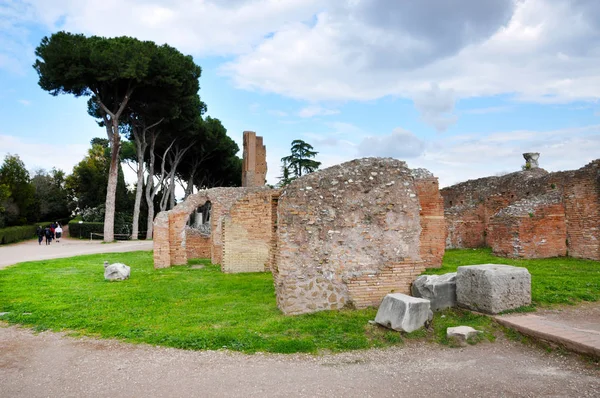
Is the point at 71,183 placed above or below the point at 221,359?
above

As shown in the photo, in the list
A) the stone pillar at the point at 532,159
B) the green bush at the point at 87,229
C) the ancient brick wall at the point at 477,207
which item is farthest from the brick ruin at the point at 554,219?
the green bush at the point at 87,229

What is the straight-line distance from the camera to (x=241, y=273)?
12.6 metres

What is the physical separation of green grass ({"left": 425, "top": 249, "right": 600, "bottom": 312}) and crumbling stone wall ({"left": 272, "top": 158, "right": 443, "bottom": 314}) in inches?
84.7

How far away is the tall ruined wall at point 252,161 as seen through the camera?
85.4 feet

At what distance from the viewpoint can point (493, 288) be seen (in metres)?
6.32

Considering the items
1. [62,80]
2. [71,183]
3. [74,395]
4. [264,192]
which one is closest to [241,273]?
[264,192]

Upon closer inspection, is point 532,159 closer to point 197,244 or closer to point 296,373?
point 197,244

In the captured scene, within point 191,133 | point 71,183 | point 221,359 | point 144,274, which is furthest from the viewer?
point 71,183

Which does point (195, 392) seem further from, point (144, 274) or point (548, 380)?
point (144, 274)

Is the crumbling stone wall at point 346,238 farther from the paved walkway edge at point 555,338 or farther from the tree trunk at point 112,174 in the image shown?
the tree trunk at point 112,174

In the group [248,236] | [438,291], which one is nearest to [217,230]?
[248,236]

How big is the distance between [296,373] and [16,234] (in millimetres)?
32429

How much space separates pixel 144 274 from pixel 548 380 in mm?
11004

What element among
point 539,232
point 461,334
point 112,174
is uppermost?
point 112,174
